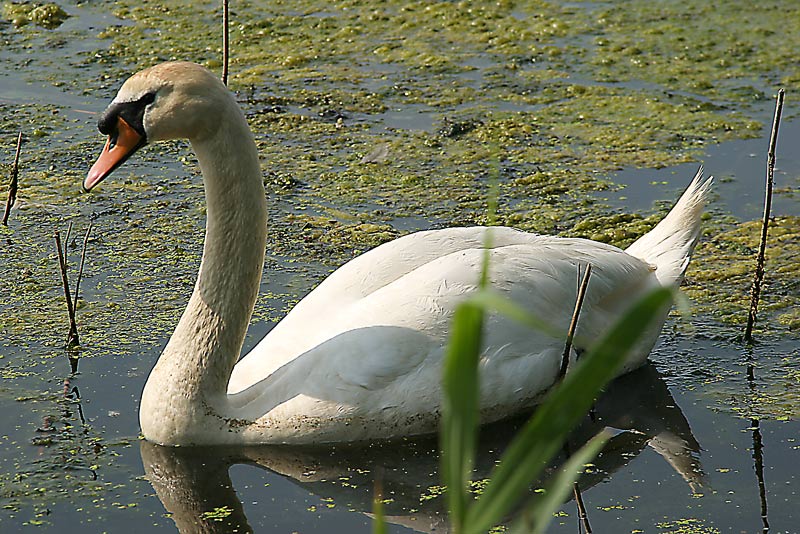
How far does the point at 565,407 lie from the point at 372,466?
2.49 metres

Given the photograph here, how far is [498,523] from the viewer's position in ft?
12.2

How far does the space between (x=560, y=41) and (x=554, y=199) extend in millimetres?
2244

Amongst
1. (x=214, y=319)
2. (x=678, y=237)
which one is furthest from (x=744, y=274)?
(x=214, y=319)

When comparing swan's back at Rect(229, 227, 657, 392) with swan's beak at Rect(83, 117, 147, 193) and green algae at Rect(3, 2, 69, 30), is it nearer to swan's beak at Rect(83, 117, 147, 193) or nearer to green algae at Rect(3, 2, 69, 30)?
swan's beak at Rect(83, 117, 147, 193)

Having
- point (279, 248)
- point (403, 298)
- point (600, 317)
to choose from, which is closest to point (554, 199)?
point (279, 248)

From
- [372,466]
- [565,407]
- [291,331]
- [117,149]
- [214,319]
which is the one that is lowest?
[372,466]

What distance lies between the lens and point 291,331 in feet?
13.9

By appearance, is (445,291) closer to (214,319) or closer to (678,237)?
(214,319)

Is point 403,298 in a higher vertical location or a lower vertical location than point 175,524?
higher

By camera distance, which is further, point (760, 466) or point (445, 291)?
point (445, 291)

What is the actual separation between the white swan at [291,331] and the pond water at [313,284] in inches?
5.0

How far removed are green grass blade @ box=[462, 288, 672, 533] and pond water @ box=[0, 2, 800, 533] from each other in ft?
6.83

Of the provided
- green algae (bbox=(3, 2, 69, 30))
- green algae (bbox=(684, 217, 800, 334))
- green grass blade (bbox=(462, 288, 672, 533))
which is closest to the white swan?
green algae (bbox=(684, 217, 800, 334))

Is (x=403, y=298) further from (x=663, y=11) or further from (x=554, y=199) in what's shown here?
(x=663, y=11)
